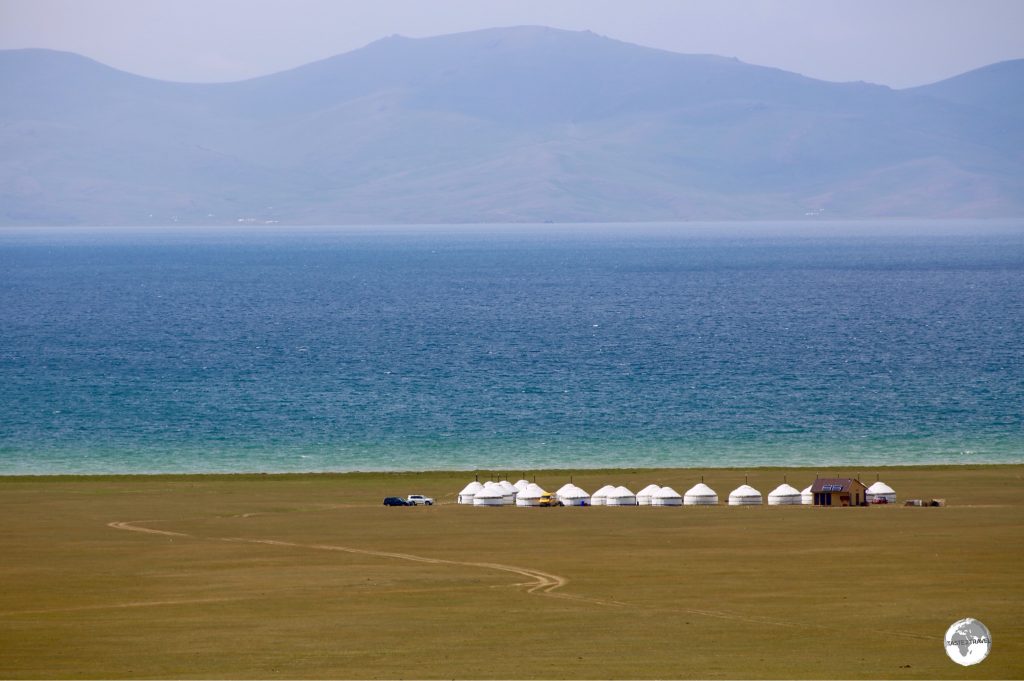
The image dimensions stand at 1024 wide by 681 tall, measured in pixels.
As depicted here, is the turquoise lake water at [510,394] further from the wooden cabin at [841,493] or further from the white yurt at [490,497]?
the wooden cabin at [841,493]

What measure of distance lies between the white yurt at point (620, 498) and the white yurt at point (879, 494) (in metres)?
11.1

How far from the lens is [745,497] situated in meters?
79.8

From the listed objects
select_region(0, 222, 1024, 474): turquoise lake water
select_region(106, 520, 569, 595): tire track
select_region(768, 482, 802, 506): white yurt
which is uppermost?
select_region(0, 222, 1024, 474): turquoise lake water

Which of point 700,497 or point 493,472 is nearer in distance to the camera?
point 700,497

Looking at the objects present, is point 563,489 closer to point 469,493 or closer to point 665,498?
point 469,493

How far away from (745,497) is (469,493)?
13.4 metres

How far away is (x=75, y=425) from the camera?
109 meters

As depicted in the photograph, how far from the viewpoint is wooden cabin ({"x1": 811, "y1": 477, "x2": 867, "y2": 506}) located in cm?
7931

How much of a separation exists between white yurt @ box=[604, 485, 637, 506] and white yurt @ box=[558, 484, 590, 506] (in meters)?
1.04

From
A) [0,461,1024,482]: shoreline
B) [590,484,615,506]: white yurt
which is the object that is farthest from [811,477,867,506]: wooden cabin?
[0,461,1024,482]: shoreline

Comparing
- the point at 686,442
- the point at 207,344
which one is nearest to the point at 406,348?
the point at 207,344

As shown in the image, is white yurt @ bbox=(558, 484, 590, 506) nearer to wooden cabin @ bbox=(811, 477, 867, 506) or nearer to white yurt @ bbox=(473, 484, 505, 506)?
white yurt @ bbox=(473, 484, 505, 506)

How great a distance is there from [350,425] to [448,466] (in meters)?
14.7

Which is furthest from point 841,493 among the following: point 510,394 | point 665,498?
point 510,394
